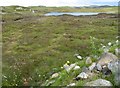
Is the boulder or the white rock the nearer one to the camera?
the boulder

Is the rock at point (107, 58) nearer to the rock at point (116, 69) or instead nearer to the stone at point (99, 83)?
the rock at point (116, 69)

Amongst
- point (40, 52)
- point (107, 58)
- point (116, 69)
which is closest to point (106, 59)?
point (107, 58)

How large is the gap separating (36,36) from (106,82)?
39.6 m

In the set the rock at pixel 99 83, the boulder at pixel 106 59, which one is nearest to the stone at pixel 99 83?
the rock at pixel 99 83

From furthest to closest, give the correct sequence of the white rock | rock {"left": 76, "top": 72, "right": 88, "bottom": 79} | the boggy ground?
the boggy ground
the white rock
rock {"left": 76, "top": 72, "right": 88, "bottom": 79}

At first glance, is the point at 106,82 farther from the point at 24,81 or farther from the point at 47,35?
the point at 47,35

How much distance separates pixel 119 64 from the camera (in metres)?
23.5

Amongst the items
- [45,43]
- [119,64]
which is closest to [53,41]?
[45,43]

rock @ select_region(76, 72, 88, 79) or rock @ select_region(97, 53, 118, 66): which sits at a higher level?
rock @ select_region(97, 53, 118, 66)

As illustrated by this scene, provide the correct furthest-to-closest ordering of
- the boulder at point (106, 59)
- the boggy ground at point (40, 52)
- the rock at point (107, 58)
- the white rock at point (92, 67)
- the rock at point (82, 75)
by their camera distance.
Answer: the boggy ground at point (40, 52)
the white rock at point (92, 67)
the rock at point (107, 58)
the boulder at point (106, 59)
the rock at point (82, 75)

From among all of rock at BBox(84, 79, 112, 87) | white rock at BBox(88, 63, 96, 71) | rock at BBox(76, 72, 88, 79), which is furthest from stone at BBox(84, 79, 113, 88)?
white rock at BBox(88, 63, 96, 71)

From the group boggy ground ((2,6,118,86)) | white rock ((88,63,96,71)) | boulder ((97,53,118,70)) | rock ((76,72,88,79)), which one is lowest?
boggy ground ((2,6,118,86))

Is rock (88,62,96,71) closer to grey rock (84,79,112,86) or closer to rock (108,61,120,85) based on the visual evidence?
rock (108,61,120,85)

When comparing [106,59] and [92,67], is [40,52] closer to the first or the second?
[92,67]
